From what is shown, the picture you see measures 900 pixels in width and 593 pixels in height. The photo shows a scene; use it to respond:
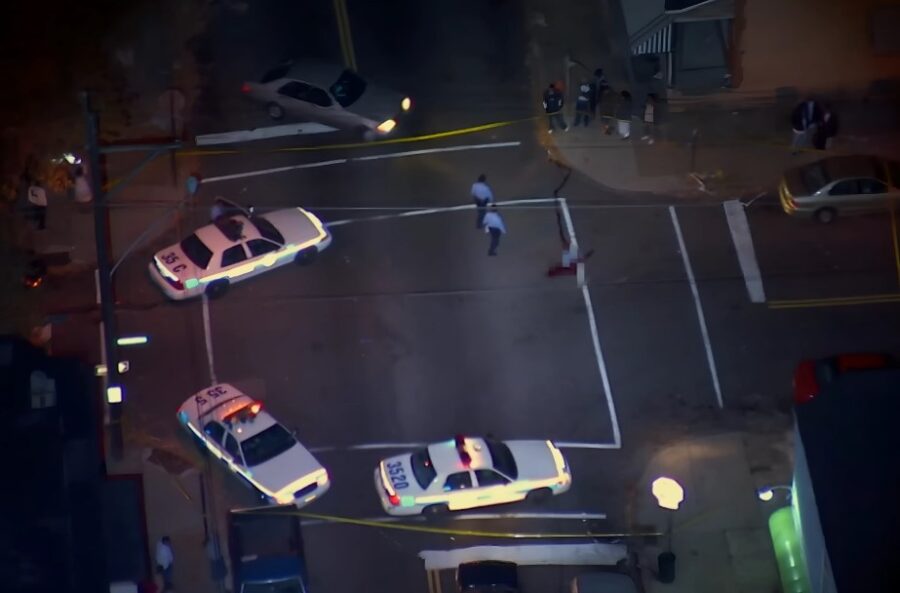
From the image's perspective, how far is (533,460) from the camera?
24.4 metres

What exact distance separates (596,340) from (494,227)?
3.40 m

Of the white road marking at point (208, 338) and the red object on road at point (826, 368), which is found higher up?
the white road marking at point (208, 338)

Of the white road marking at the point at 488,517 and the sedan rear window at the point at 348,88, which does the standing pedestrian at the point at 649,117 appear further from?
the white road marking at the point at 488,517

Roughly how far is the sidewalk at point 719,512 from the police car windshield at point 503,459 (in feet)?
8.53

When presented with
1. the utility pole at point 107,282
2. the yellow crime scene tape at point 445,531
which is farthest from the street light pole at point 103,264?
the yellow crime scene tape at point 445,531

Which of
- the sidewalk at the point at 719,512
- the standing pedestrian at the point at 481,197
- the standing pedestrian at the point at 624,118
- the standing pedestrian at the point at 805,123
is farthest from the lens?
the standing pedestrian at the point at 624,118

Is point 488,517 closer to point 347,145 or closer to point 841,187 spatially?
point 347,145

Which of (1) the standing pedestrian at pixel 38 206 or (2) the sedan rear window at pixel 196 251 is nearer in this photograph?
(2) the sedan rear window at pixel 196 251

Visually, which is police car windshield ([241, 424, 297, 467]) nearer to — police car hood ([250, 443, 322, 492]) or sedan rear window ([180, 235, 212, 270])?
police car hood ([250, 443, 322, 492])

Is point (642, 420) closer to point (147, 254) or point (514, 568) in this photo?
point (514, 568)

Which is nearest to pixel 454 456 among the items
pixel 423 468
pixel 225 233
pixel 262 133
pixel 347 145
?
pixel 423 468

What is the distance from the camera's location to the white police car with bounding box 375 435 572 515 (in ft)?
78.3

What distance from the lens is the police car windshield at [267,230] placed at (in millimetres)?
27611

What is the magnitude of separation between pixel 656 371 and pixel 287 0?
14.6 m
